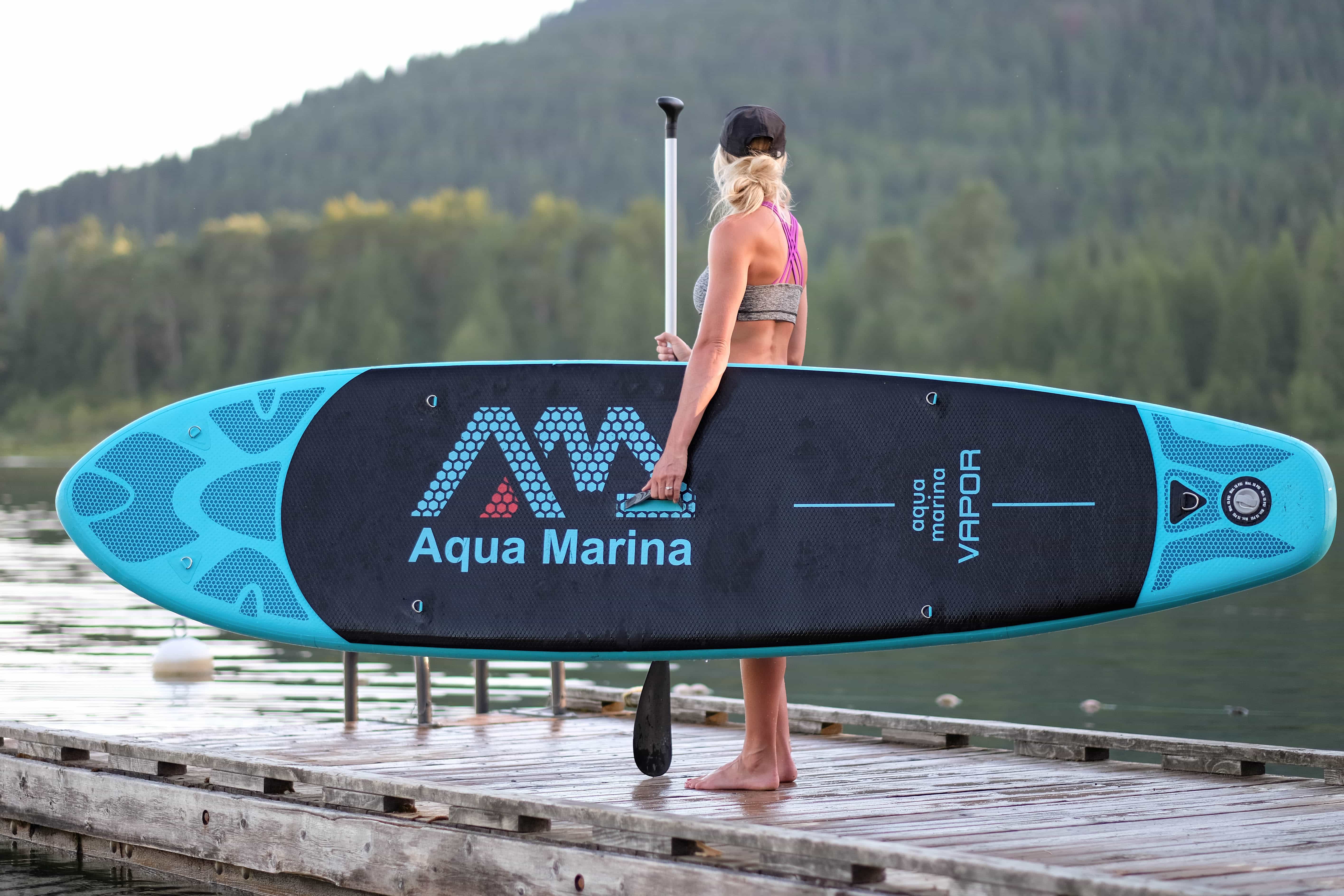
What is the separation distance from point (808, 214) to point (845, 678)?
96.9 m

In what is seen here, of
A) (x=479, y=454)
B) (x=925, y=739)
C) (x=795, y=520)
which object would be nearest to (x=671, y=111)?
(x=479, y=454)

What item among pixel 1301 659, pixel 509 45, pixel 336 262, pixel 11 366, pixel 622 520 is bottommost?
pixel 1301 659

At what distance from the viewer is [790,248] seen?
4.41m

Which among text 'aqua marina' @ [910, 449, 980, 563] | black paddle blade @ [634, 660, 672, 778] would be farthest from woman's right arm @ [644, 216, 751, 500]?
text 'aqua marina' @ [910, 449, 980, 563]

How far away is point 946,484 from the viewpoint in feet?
15.2

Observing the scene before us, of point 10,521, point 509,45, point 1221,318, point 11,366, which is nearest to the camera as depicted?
point 10,521

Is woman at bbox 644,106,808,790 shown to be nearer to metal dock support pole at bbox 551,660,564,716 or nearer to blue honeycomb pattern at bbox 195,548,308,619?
blue honeycomb pattern at bbox 195,548,308,619

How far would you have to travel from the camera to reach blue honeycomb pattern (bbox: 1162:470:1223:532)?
452 cm

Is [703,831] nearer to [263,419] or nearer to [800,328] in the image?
[800,328]

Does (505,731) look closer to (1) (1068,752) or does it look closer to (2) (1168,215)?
(1) (1068,752)

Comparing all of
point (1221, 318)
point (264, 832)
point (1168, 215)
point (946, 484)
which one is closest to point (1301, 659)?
point (946, 484)

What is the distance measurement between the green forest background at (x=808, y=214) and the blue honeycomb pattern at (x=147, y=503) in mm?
40375

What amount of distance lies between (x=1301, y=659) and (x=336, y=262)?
7690cm

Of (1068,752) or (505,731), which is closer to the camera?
(1068,752)
